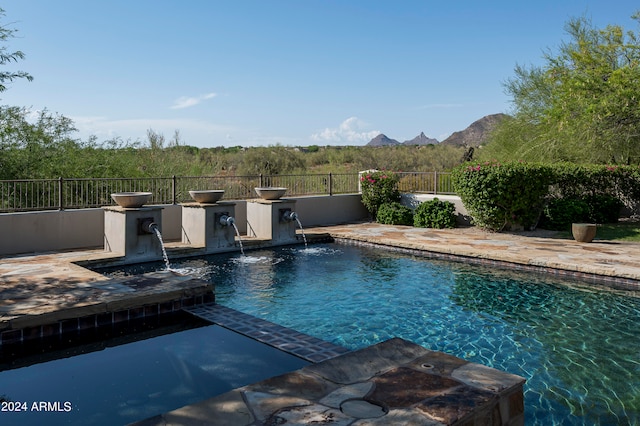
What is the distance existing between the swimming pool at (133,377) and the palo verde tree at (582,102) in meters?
12.3

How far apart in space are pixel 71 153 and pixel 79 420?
37.6 ft

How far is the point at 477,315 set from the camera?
657 centimetres

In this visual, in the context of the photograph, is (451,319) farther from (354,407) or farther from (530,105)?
(530,105)

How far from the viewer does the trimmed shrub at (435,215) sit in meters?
13.8

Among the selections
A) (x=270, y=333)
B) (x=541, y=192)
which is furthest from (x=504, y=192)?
(x=270, y=333)

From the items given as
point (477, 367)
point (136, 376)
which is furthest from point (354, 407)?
point (136, 376)

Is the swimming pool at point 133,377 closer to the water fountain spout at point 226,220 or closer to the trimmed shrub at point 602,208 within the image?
the water fountain spout at point 226,220

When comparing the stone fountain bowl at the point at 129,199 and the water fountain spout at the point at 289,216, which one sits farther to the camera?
the water fountain spout at the point at 289,216

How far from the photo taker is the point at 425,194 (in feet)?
49.9

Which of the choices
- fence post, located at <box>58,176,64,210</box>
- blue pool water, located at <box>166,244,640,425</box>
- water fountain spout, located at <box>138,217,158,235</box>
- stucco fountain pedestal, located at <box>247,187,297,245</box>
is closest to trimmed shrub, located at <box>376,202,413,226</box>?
stucco fountain pedestal, located at <box>247,187,297,245</box>

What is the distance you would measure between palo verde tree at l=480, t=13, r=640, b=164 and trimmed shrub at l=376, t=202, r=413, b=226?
16.8 ft

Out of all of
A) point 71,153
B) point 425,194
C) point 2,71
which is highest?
point 2,71

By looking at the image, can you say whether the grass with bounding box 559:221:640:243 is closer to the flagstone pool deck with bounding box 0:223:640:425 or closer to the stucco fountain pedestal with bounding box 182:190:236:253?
the flagstone pool deck with bounding box 0:223:640:425

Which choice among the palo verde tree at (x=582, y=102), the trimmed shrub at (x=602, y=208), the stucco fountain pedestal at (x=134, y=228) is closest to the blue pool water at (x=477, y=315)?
the stucco fountain pedestal at (x=134, y=228)
